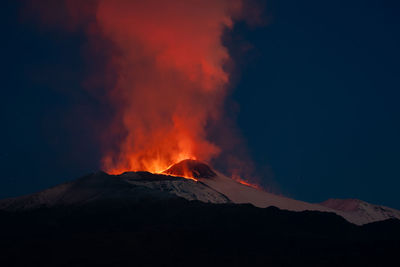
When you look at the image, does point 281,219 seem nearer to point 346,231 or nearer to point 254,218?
point 254,218

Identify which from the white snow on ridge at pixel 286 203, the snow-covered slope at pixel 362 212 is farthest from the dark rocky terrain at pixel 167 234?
the snow-covered slope at pixel 362 212

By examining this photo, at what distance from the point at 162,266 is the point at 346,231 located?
37.1 metres

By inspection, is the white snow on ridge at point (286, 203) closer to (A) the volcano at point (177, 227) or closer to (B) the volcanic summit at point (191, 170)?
(A) the volcano at point (177, 227)

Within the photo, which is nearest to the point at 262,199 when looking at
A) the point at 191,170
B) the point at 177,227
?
the point at 191,170

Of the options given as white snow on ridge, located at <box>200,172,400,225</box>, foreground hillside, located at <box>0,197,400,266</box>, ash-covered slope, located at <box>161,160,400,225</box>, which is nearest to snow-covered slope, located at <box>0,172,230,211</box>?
foreground hillside, located at <box>0,197,400,266</box>

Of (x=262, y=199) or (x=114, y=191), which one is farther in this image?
(x=262, y=199)

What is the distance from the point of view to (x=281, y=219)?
248 ft

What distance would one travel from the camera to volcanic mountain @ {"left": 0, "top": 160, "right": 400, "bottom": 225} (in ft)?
288

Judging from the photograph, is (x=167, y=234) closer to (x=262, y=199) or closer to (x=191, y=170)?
(x=262, y=199)

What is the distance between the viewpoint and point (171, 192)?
303 ft

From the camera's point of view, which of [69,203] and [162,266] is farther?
[69,203]

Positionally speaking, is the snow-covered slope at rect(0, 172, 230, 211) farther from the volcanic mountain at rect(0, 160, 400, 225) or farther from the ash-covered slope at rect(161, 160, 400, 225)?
the ash-covered slope at rect(161, 160, 400, 225)

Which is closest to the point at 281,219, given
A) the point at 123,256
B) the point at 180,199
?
the point at 180,199

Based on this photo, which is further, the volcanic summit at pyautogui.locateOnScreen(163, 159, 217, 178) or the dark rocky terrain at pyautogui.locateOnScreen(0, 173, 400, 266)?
the volcanic summit at pyautogui.locateOnScreen(163, 159, 217, 178)
